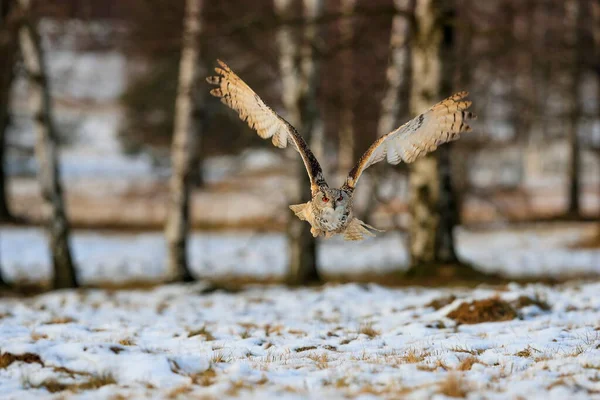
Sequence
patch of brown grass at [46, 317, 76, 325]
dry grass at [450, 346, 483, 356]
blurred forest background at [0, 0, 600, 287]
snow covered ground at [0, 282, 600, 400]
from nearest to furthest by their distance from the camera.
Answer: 1. snow covered ground at [0, 282, 600, 400]
2. dry grass at [450, 346, 483, 356]
3. patch of brown grass at [46, 317, 76, 325]
4. blurred forest background at [0, 0, 600, 287]

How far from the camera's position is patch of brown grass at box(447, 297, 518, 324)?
20.4 feet

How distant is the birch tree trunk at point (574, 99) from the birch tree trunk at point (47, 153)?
8966mm

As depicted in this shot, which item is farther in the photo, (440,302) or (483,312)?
(440,302)

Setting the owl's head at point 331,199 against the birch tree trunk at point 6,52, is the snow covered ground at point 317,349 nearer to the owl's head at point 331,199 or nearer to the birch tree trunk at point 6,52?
the owl's head at point 331,199

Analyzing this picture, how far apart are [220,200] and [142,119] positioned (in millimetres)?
4199

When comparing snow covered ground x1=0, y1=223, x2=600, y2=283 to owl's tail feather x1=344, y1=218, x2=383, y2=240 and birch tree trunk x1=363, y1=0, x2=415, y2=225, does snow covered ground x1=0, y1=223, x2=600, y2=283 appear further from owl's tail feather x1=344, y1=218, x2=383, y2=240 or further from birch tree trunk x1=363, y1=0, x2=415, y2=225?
owl's tail feather x1=344, y1=218, x2=383, y2=240

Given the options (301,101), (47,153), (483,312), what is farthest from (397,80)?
(483,312)

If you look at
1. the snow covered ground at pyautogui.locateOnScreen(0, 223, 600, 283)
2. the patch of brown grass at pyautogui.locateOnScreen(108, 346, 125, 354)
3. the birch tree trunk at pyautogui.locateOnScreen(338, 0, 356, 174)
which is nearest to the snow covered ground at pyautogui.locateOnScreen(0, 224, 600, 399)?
the patch of brown grass at pyautogui.locateOnScreen(108, 346, 125, 354)

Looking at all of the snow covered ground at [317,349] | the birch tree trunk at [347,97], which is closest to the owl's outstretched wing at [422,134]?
the snow covered ground at [317,349]

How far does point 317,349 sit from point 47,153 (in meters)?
6.70

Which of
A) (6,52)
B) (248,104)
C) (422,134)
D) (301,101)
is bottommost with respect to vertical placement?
(422,134)

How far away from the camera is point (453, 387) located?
3.72 m

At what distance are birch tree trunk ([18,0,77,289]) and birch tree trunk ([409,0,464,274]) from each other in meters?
5.12

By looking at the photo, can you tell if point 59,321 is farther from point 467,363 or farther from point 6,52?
point 6,52
